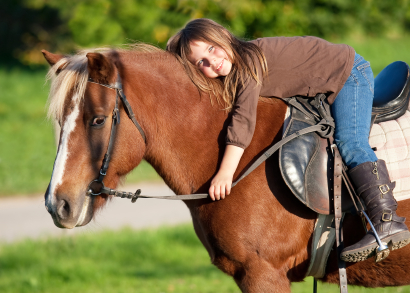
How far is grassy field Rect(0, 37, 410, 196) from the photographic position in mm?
8633

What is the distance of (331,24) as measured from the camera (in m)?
19.0

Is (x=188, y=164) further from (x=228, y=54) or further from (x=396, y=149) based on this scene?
(x=396, y=149)

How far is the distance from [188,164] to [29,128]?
36.5 feet

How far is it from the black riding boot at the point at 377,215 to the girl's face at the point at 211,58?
3.03ft

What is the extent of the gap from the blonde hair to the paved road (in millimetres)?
4137

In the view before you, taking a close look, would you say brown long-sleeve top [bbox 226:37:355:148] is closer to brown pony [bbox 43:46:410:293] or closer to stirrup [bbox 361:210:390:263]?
brown pony [bbox 43:46:410:293]

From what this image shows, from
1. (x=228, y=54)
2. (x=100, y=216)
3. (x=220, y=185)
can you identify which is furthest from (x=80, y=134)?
(x=100, y=216)

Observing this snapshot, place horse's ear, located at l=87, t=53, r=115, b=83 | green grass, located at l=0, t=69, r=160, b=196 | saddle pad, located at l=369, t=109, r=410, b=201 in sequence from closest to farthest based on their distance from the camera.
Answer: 1. horse's ear, located at l=87, t=53, r=115, b=83
2. saddle pad, located at l=369, t=109, r=410, b=201
3. green grass, located at l=0, t=69, r=160, b=196

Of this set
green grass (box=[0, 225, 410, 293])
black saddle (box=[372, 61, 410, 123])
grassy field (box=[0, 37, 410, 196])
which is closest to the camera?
black saddle (box=[372, 61, 410, 123])

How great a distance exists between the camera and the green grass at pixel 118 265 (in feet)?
15.3

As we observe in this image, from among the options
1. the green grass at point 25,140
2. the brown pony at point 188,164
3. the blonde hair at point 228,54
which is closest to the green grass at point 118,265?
Result: the green grass at point 25,140

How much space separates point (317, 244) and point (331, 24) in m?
18.3

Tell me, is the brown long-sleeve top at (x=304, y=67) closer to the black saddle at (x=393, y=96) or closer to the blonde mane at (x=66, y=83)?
the black saddle at (x=393, y=96)

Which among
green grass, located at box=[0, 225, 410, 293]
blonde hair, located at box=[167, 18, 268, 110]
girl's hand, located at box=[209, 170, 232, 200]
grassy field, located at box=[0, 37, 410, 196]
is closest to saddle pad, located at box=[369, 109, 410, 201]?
blonde hair, located at box=[167, 18, 268, 110]
